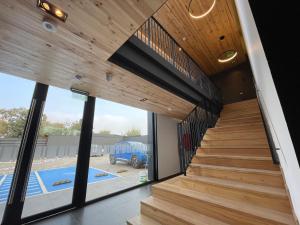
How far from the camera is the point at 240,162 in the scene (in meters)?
2.60

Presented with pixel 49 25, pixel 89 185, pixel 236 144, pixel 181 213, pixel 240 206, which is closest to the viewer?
pixel 49 25

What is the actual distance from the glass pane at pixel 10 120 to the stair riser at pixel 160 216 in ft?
8.34

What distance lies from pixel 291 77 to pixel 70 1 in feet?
6.34

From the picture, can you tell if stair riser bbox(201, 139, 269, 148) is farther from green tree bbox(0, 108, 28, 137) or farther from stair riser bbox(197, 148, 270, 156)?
green tree bbox(0, 108, 28, 137)

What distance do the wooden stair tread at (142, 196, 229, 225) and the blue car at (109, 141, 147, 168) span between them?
89.9 inches

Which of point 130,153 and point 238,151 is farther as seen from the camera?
point 130,153

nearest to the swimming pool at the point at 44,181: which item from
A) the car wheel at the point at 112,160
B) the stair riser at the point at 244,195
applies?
the car wheel at the point at 112,160

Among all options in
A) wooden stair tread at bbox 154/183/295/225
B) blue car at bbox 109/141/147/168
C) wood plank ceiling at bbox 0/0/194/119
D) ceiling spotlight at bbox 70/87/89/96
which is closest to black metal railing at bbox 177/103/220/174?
wooden stair tread at bbox 154/183/295/225

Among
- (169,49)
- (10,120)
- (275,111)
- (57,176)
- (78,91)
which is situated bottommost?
(57,176)

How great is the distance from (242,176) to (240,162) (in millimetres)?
348

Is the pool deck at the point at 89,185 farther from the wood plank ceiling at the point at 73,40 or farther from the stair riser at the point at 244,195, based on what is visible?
the stair riser at the point at 244,195

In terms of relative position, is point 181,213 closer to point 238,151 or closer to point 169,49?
point 238,151

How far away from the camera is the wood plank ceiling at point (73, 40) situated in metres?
1.55

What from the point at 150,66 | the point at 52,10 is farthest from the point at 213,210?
the point at 52,10
